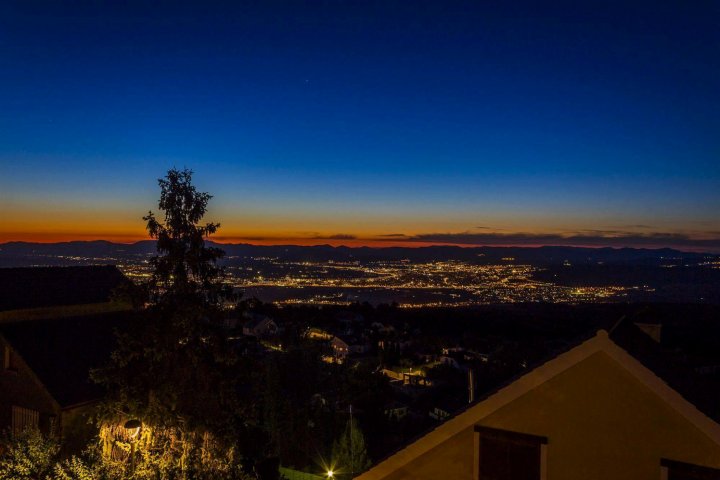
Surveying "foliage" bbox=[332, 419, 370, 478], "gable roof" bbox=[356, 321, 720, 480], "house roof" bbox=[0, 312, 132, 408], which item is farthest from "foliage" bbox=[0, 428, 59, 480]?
"foliage" bbox=[332, 419, 370, 478]

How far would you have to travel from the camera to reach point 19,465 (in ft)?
31.9

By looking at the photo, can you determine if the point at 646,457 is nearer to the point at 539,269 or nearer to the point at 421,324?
the point at 421,324

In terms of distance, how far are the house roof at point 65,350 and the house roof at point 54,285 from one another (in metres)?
0.74

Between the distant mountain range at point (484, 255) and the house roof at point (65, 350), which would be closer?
the house roof at point (65, 350)

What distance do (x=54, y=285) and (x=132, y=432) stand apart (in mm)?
9265

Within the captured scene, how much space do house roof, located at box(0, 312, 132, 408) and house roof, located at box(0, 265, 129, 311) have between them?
0.74m

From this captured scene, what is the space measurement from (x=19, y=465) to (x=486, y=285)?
360 feet

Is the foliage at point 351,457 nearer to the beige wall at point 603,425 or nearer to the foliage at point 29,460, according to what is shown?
the foliage at point 29,460

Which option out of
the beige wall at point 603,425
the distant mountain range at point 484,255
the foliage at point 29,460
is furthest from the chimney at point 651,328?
the distant mountain range at point 484,255

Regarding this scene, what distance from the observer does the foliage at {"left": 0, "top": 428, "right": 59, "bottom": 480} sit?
9.72 meters

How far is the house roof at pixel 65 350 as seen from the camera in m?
13.8

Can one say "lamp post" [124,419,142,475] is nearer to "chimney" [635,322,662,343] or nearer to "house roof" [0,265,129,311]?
"house roof" [0,265,129,311]

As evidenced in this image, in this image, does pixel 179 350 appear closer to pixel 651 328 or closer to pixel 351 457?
pixel 351 457

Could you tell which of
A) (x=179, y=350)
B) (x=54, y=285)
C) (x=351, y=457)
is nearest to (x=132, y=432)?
(x=179, y=350)
